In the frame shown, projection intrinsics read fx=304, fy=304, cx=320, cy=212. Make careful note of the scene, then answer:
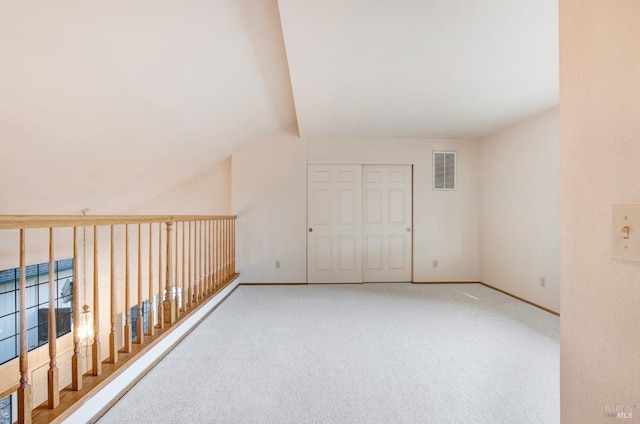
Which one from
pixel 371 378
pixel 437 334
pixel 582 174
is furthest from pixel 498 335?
pixel 582 174

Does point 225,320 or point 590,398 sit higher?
point 590,398

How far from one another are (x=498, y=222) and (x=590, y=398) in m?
3.97

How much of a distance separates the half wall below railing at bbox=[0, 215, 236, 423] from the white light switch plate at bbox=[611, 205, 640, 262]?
178cm

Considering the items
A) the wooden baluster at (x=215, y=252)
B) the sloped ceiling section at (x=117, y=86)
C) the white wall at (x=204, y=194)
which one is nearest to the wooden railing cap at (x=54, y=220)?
the sloped ceiling section at (x=117, y=86)

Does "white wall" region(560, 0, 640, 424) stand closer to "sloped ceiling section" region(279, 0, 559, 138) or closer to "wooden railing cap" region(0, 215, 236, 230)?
"sloped ceiling section" region(279, 0, 559, 138)

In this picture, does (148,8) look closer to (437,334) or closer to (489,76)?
(489,76)

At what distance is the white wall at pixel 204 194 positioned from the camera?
186 inches

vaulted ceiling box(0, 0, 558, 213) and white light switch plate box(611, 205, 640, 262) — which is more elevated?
vaulted ceiling box(0, 0, 558, 213)

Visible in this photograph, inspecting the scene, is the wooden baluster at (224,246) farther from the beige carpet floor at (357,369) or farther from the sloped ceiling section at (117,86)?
the sloped ceiling section at (117,86)

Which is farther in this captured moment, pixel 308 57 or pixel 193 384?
pixel 308 57

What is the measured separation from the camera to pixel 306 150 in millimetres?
4590

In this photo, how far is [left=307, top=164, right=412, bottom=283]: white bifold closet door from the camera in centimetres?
460

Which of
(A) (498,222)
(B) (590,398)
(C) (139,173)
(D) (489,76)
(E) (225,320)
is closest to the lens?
(B) (590,398)

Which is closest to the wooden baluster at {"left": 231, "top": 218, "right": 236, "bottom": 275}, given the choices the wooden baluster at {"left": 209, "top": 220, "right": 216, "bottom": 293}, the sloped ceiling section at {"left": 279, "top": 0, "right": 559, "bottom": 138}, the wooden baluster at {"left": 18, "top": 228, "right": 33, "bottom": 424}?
A: the wooden baluster at {"left": 209, "top": 220, "right": 216, "bottom": 293}
